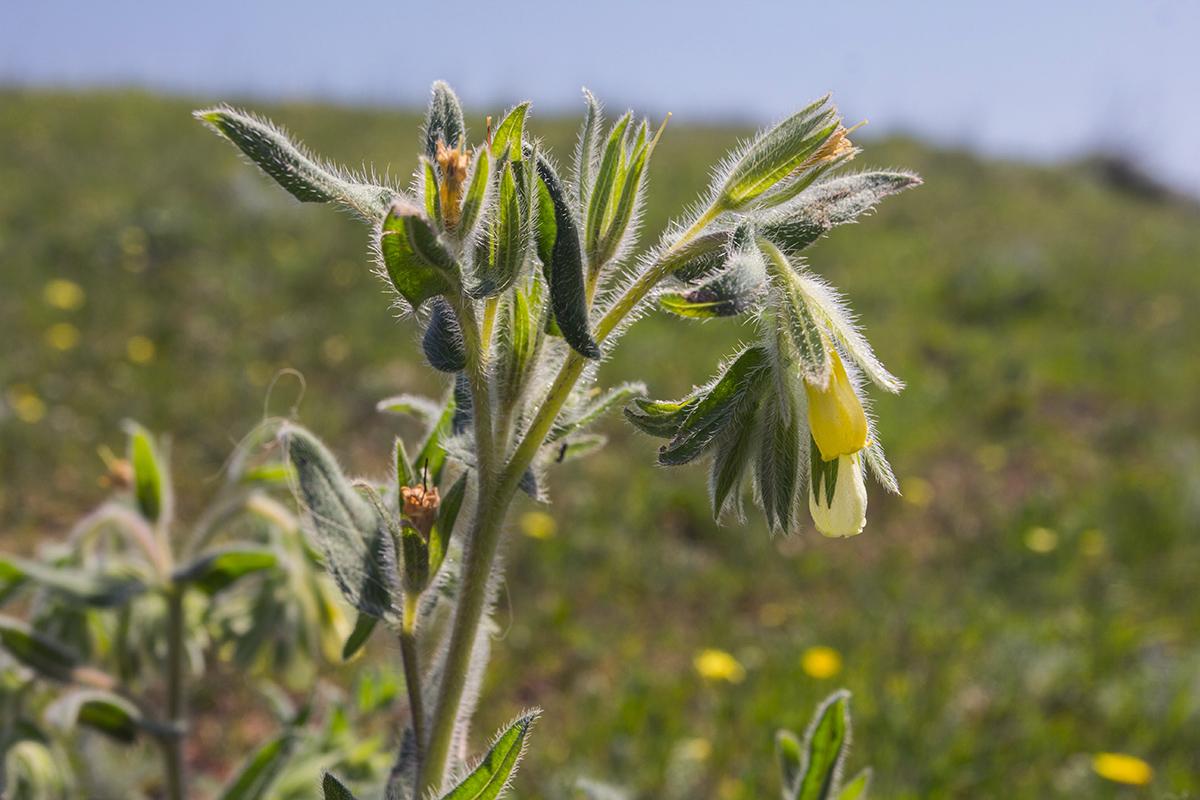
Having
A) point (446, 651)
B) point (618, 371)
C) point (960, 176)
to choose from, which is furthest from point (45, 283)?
point (960, 176)

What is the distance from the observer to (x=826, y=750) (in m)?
1.49

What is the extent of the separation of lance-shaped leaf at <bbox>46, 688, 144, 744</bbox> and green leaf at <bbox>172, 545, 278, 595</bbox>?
0.73ft

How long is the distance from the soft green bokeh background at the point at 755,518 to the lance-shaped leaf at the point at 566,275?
67cm

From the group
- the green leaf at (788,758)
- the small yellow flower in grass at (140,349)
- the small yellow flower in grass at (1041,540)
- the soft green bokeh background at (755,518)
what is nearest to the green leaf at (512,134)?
the soft green bokeh background at (755,518)

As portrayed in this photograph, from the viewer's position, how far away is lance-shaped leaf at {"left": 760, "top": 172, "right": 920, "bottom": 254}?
43.0 inches

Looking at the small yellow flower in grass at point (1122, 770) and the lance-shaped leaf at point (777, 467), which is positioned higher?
the lance-shaped leaf at point (777, 467)

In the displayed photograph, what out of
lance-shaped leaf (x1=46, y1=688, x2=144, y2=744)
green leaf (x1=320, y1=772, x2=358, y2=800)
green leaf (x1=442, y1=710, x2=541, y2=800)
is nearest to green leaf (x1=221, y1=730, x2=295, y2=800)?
lance-shaped leaf (x1=46, y1=688, x2=144, y2=744)

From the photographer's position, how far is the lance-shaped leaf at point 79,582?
1.68 meters

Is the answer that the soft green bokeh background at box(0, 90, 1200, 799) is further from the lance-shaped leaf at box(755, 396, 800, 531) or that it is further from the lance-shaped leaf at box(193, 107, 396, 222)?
the lance-shaped leaf at box(755, 396, 800, 531)

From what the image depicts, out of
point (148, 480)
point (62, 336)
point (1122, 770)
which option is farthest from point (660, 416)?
point (62, 336)

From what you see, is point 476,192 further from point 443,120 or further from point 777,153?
point 777,153

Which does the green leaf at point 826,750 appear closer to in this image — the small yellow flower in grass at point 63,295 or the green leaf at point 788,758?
the green leaf at point 788,758

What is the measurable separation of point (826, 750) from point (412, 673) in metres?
0.67

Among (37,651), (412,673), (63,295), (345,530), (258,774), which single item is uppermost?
(345,530)
